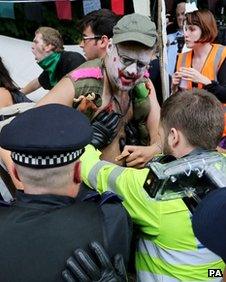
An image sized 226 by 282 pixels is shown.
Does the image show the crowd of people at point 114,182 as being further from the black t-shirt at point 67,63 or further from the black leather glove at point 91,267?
the black t-shirt at point 67,63

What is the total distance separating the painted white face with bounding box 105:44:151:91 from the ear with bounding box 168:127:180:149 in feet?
2.43

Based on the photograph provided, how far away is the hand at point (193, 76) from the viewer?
11.8ft

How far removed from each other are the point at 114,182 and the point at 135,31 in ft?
2.92

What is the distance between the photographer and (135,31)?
8.20 feet

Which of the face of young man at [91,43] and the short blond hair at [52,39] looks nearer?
the face of young man at [91,43]

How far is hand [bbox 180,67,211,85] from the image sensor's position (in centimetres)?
360

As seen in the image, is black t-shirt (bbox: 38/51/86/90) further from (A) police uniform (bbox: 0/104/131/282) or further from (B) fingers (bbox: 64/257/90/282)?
(B) fingers (bbox: 64/257/90/282)

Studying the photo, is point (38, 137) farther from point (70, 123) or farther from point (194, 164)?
point (194, 164)

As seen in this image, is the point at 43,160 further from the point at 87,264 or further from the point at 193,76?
the point at 193,76

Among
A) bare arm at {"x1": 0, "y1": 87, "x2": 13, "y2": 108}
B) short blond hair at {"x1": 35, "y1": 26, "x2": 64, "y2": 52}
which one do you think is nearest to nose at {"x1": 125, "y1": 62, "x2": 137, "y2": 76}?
bare arm at {"x1": 0, "y1": 87, "x2": 13, "y2": 108}

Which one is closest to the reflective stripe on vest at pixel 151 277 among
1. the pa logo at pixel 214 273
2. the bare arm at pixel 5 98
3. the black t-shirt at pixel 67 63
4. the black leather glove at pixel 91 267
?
the pa logo at pixel 214 273

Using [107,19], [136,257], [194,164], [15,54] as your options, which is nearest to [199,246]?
[136,257]

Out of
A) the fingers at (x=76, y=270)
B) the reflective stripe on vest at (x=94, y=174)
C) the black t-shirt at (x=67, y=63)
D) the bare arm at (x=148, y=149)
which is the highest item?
the fingers at (x=76, y=270)

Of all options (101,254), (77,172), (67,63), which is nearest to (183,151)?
(77,172)
